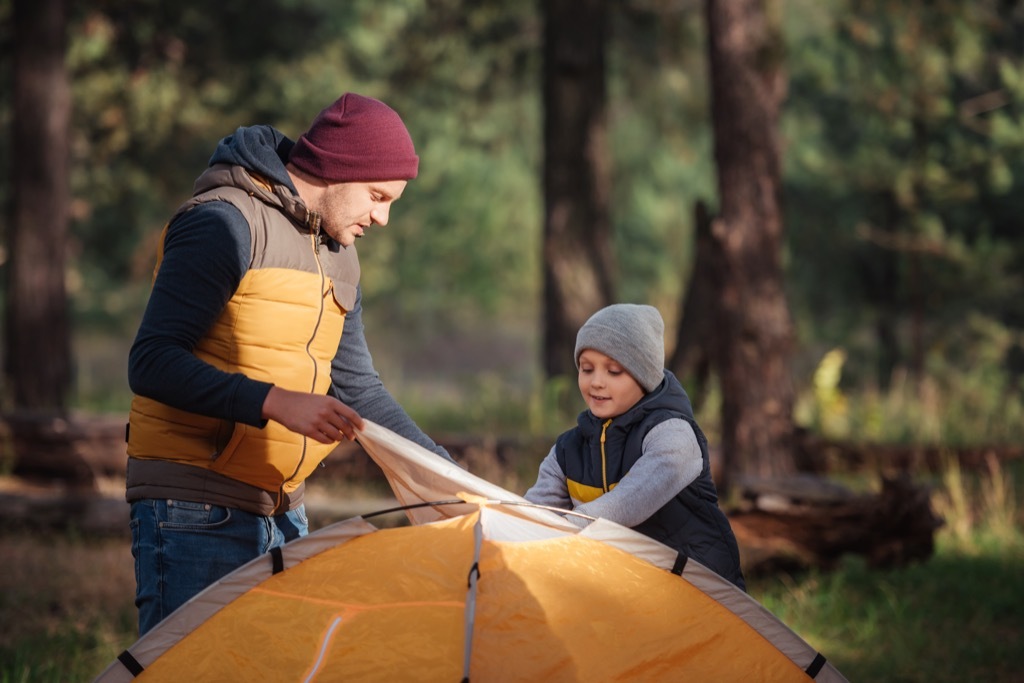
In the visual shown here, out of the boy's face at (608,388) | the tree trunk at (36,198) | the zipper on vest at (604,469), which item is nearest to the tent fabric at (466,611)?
the zipper on vest at (604,469)

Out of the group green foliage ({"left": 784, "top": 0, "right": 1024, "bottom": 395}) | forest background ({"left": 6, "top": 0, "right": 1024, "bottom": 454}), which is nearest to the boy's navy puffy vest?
forest background ({"left": 6, "top": 0, "right": 1024, "bottom": 454})

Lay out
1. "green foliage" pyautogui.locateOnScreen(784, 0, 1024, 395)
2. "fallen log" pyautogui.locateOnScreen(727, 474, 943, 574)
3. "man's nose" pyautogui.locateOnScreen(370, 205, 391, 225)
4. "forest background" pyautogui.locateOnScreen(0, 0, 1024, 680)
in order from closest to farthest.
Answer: "man's nose" pyautogui.locateOnScreen(370, 205, 391, 225) → "fallen log" pyautogui.locateOnScreen(727, 474, 943, 574) → "forest background" pyautogui.locateOnScreen(0, 0, 1024, 680) → "green foliage" pyautogui.locateOnScreen(784, 0, 1024, 395)

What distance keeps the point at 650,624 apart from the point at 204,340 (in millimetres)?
1340

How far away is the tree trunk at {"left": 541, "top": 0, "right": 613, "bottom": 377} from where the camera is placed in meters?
12.2

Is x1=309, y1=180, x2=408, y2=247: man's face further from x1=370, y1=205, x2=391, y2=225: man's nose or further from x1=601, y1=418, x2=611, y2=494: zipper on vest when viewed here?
x1=601, y1=418, x2=611, y2=494: zipper on vest

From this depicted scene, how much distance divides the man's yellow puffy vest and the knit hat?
172 millimetres

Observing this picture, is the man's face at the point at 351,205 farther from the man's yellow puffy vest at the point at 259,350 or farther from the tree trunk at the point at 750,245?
the tree trunk at the point at 750,245

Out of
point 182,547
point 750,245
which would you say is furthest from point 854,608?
point 182,547

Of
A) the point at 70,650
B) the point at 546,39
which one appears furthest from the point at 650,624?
the point at 546,39

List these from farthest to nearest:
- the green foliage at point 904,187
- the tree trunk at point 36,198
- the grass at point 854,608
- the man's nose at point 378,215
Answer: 1. the green foliage at point 904,187
2. the tree trunk at point 36,198
3. the grass at point 854,608
4. the man's nose at point 378,215

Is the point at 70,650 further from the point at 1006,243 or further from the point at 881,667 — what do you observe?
the point at 1006,243

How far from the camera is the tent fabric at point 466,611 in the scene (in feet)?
10.2

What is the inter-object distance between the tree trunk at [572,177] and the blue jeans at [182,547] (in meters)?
8.98

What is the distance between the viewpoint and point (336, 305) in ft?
10.7
